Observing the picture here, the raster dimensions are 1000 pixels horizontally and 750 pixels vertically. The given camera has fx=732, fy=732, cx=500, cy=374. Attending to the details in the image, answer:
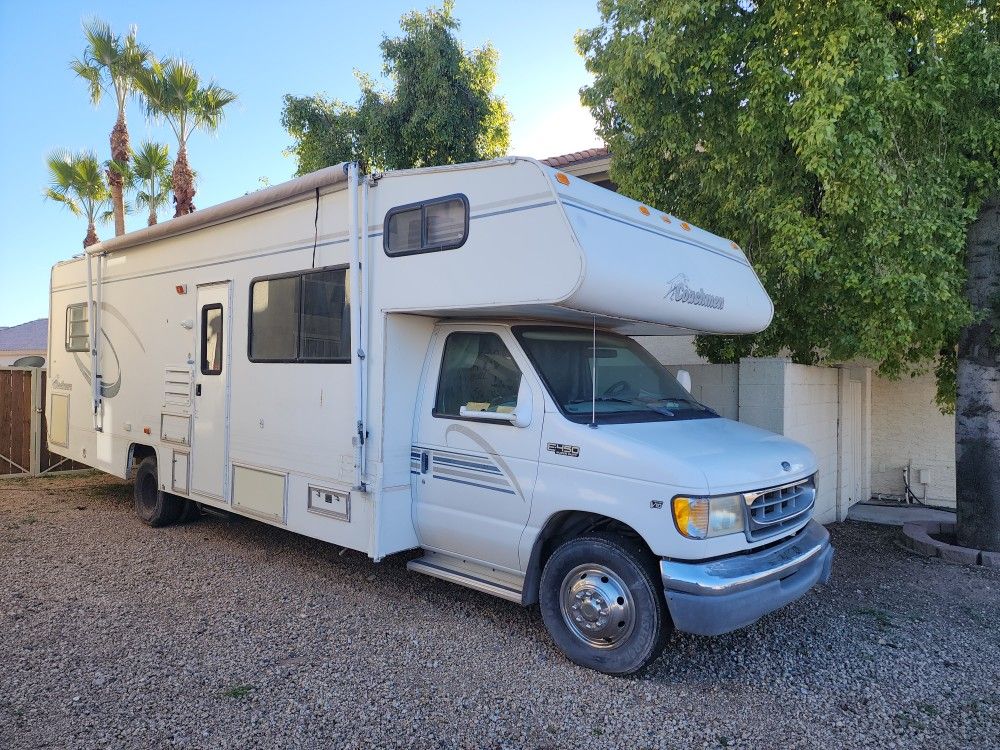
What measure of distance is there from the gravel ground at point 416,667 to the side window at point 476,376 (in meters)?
1.51

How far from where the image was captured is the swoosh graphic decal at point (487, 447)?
454 cm

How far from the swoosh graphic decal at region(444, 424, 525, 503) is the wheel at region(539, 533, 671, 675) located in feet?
1.54

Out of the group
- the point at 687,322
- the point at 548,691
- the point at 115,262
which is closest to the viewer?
the point at 548,691

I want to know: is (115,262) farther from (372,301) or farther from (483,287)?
(483,287)

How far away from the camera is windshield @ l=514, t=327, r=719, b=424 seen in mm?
4547

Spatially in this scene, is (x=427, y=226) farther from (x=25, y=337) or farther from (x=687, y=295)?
(x=25, y=337)

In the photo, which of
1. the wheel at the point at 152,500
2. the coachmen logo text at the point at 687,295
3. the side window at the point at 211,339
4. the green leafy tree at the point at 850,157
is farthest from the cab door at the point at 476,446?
the wheel at the point at 152,500

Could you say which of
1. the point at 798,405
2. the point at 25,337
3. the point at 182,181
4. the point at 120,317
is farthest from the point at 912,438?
the point at 25,337

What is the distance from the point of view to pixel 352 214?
16.7ft

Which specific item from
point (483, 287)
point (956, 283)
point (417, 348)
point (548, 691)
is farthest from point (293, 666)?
point (956, 283)

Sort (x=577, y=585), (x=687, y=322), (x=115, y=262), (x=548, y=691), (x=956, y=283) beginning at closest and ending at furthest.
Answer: (x=548, y=691)
(x=577, y=585)
(x=687, y=322)
(x=956, y=283)
(x=115, y=262)

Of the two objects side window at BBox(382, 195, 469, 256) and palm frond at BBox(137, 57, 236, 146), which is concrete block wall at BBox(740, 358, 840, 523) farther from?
palm frond at BBox(137, 57, 236, 146)

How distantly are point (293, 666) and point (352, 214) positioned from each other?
9.66ft

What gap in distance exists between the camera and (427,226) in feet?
15.8
